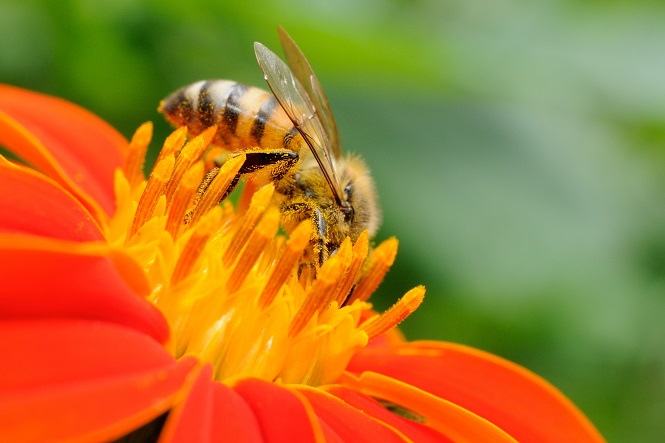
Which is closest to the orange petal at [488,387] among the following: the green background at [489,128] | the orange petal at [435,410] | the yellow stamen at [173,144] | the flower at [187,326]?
the flower at [187,326]

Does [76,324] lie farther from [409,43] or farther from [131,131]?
[409,43]

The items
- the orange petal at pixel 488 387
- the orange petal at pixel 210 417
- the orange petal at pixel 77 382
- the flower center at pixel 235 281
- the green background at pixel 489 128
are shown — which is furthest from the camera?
the green background at pixel 489 128

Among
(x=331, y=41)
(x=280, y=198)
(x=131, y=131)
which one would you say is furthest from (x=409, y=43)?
(x=280, y=198)

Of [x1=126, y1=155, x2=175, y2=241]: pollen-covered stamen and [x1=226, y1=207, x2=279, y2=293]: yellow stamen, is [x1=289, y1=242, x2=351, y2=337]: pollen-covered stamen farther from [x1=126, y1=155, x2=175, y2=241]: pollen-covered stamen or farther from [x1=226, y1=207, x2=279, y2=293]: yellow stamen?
[x1=126, y1=155, x2=175, y2=241]: pollen-covered stamen

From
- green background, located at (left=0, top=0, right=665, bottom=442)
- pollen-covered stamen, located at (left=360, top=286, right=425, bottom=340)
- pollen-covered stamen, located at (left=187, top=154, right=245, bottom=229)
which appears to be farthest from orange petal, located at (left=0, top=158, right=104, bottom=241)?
green background, located at (left=0, top=0, right=665, bottom=442)

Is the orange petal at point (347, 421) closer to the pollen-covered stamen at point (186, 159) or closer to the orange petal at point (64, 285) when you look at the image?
the orange petal at point (64, 285)

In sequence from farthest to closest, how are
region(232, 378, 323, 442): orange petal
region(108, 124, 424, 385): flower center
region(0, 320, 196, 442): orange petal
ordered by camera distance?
region(108, 124, 424, 385): flower center < region(232, 378, 323, 442): orange petal < region(0, 320, 196, 442): orange petal

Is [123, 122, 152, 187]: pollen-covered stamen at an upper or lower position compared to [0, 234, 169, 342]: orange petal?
upper
